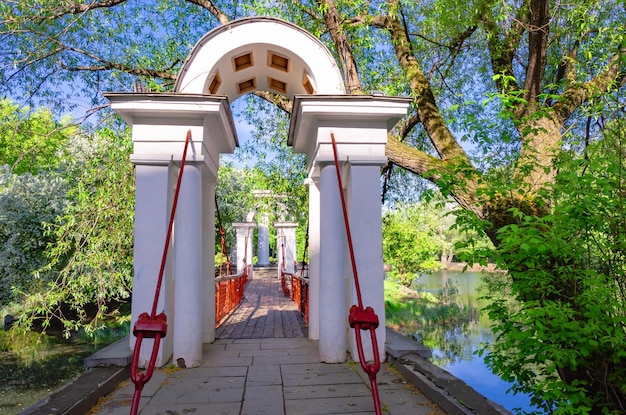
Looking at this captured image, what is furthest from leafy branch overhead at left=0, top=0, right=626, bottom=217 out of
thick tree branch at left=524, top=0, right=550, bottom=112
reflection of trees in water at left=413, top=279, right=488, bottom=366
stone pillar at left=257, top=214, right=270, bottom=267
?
stone pillar at left=257, top=214, right=270, bottom=267

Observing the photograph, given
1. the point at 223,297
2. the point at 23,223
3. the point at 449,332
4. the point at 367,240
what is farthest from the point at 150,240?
the point at 449,332

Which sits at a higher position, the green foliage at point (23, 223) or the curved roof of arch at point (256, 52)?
the curved roof of arch at point (256, 52)

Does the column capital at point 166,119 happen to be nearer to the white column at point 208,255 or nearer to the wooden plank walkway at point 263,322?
the white column at point 208,255

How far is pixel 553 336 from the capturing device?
311cm

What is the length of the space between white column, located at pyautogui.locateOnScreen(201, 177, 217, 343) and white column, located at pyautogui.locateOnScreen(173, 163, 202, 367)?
3.26ft

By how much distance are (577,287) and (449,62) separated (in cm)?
694

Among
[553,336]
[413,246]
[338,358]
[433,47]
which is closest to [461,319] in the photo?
[413,246]

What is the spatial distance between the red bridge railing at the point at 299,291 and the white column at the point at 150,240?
3.36m

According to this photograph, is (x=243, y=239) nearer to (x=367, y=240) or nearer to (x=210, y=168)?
(x=210, y=168)

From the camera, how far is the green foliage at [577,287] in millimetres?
3076

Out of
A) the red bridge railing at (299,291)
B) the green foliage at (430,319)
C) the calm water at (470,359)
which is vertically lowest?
the calm water at (470,359)

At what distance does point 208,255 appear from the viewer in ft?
19.3

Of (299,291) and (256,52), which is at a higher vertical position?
(256,52)

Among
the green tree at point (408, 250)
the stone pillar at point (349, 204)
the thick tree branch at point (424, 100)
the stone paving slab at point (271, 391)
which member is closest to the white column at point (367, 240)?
the stone pillar at point (349, 204)
